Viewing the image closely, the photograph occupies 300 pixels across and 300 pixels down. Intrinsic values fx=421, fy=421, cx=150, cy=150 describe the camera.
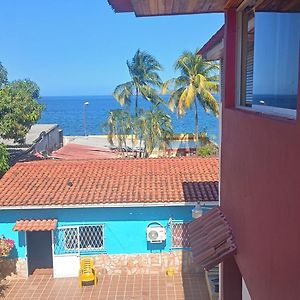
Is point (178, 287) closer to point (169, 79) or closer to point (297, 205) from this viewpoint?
point (297, 205)

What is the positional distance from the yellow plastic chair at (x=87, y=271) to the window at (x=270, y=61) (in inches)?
416

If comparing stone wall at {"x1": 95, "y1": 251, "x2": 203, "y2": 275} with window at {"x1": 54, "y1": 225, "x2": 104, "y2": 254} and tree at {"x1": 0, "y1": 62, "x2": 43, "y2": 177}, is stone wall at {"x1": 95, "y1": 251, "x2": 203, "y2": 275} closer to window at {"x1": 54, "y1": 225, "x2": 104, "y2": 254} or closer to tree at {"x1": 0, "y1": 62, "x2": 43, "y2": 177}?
window at {"x1": 54, "y1": 225, "x2": 104, "y2": 254}

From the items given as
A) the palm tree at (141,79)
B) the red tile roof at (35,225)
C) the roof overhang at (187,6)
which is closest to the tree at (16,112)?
the red tile roof at (35,225)

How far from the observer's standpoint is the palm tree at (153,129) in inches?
1139

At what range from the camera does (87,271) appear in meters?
14.6

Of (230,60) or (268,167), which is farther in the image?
(230,60)

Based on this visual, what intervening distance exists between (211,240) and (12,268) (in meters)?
11.3

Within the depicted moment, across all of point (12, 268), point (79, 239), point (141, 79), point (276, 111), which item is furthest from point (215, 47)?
point (141, 79)

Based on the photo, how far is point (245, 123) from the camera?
4562 millimetres

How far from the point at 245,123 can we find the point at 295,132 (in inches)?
66.2

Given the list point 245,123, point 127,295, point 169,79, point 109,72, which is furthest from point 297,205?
point 109,72

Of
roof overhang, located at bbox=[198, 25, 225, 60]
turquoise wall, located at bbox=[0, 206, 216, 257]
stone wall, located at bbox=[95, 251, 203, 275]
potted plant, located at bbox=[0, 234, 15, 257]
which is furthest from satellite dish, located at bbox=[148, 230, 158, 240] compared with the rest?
roof overhang, located at bbox=[198, 25, 225, 60]

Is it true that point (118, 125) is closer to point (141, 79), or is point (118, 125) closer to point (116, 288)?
point (141, 79)

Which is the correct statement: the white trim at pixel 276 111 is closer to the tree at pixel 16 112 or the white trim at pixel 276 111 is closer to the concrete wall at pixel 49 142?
the tree at pixel 16 112
